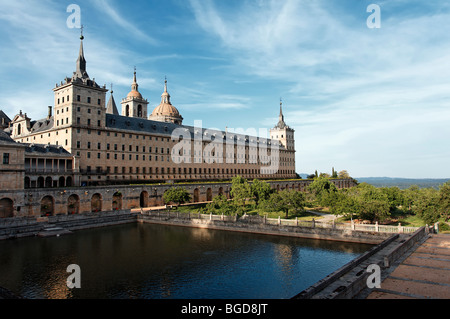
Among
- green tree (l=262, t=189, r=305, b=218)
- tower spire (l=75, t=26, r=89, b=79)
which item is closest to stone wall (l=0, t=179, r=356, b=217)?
tower spire (l=75, t=26, r=89, b=79)

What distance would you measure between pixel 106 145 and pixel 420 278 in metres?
57.0

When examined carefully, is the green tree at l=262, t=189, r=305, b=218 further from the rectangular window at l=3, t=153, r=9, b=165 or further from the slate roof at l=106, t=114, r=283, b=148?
the rectangular window at l=3, t=153, r=9, b=165

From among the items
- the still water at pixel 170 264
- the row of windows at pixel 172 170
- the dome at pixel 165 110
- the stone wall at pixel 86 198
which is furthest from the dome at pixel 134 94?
the still water at pixel 170 264

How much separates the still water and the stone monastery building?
19.0 meters

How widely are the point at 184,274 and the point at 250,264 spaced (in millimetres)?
5852

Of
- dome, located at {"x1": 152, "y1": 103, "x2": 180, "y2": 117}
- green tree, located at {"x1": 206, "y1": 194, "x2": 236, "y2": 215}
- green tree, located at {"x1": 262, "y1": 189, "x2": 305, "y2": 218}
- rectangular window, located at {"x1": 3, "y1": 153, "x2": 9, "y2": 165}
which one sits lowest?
green tree, located at {"x1": 206, "y1": 194, "x2": 236, "y2": 215}

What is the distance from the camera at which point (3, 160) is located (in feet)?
140

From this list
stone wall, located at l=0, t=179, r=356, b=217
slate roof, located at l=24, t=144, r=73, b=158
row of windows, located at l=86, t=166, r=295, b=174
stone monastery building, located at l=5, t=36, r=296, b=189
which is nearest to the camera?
stone wall, located at l=0, t=179, r=356, b=217

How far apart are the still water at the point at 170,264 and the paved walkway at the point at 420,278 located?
5745 mm

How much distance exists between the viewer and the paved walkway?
15.8 meters

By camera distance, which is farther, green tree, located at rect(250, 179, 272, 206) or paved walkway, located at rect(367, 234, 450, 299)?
green tree, located at rect(250, 179, 272, 206)

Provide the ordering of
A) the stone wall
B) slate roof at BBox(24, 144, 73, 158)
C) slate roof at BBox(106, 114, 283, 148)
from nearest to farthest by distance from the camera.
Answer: the stone wall
slate roof at BBox(24, 144, 73, 158)
slate roof at BBox(106, 114, 283, 148)

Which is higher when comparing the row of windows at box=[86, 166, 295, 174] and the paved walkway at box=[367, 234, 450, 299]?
the row of windows at box=[86, 166, 295, 174]
